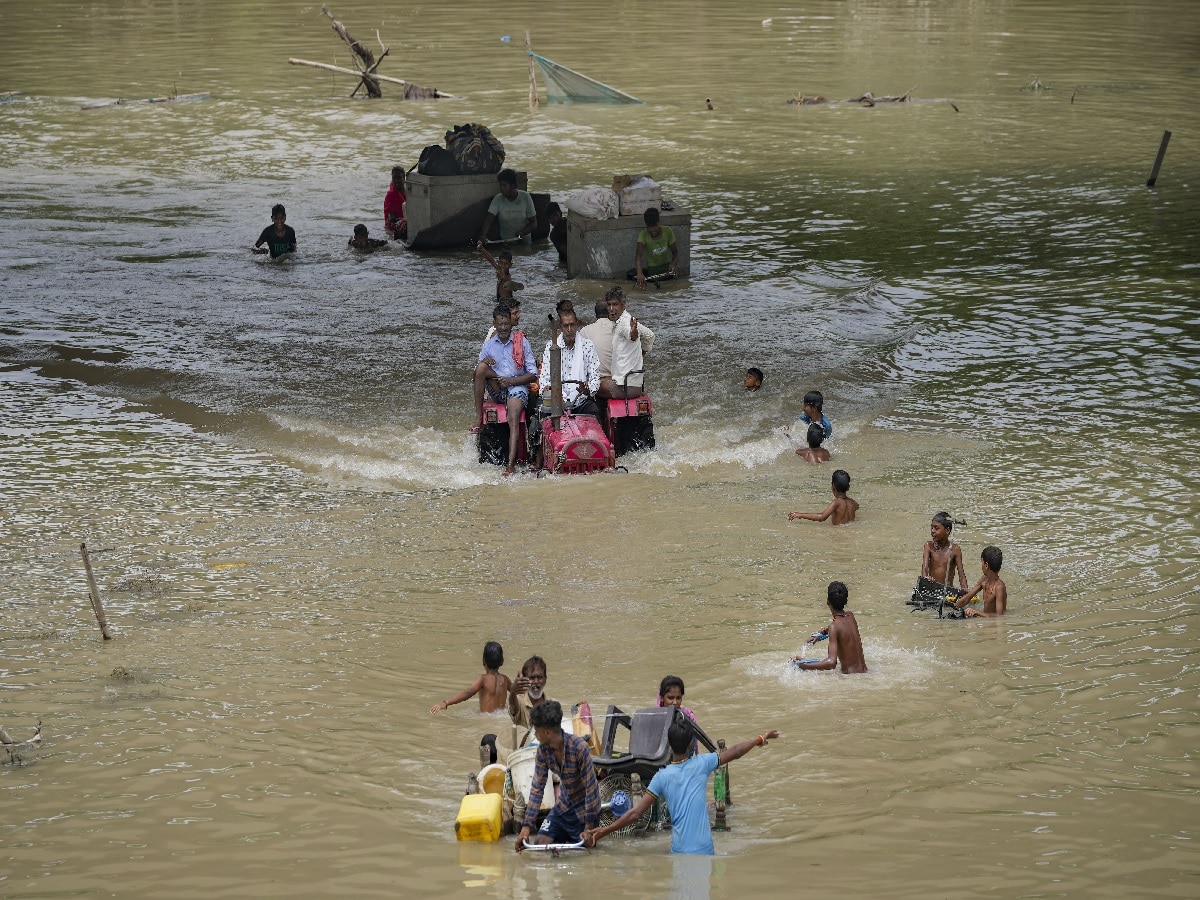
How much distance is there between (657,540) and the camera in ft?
36.8

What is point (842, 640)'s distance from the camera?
8625 mm

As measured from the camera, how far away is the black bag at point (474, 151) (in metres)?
20.8

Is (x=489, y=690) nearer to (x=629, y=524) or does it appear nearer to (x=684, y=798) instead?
(x=684, y=798)

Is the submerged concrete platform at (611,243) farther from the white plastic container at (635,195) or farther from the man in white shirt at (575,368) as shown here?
the man in white shirt at (575,368)

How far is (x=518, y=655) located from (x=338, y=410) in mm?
6317

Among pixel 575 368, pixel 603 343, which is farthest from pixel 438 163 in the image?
pixel 575 368

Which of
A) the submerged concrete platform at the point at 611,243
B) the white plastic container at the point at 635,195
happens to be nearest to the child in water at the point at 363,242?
the submerged concrete platform at the point at 611,243

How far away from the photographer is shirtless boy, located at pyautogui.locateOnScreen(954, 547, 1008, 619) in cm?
949

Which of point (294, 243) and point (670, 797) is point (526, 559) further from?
point (294, 243)

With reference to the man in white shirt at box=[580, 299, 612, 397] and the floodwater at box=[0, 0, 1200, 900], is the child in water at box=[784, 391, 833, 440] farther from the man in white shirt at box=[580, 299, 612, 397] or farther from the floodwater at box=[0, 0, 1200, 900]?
the man in white shirt at box=[580, 299, 612, 397]

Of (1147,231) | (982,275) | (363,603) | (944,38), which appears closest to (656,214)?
(982,275)

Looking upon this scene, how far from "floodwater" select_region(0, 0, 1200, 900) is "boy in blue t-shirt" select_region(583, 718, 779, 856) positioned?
117 mm

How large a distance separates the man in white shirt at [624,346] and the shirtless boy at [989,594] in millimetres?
4261

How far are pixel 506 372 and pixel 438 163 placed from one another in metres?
8.73
